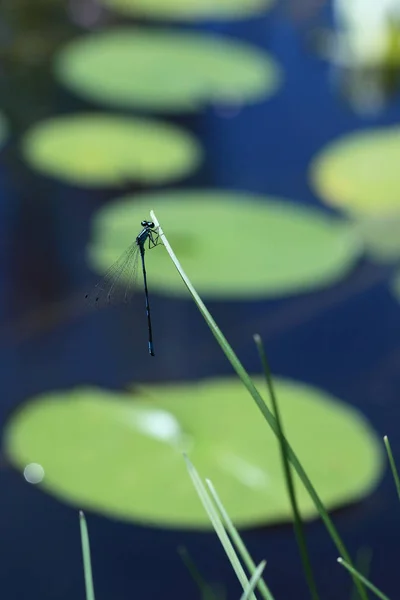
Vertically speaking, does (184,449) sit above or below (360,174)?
below

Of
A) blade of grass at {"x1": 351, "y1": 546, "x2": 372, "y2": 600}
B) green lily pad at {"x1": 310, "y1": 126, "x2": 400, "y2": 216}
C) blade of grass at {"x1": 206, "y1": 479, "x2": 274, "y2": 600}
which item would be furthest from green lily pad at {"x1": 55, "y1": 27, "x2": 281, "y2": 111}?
blade of grass at {"x1": 206, "y1": 479, "x2": 274, "y2": 600}

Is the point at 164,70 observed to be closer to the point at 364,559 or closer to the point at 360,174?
the point at 360,174

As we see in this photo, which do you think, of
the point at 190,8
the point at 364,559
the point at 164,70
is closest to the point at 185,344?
the point at 364,559

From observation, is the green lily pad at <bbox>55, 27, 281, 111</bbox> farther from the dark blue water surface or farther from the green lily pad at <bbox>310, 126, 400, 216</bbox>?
the green lily pad at <bbox>310, 126, 400, 216</bbox>

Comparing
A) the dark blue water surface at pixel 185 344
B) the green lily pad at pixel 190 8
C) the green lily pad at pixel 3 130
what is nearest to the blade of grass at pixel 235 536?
the dark blue water surface at pixel 185 344

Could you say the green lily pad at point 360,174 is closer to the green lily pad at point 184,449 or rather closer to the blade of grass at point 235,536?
the green lily pad at point 184,449

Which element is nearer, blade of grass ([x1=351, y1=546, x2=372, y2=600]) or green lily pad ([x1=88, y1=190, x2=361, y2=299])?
blade of grass ([x1=351, y1=546, x2=372, y2=600])
